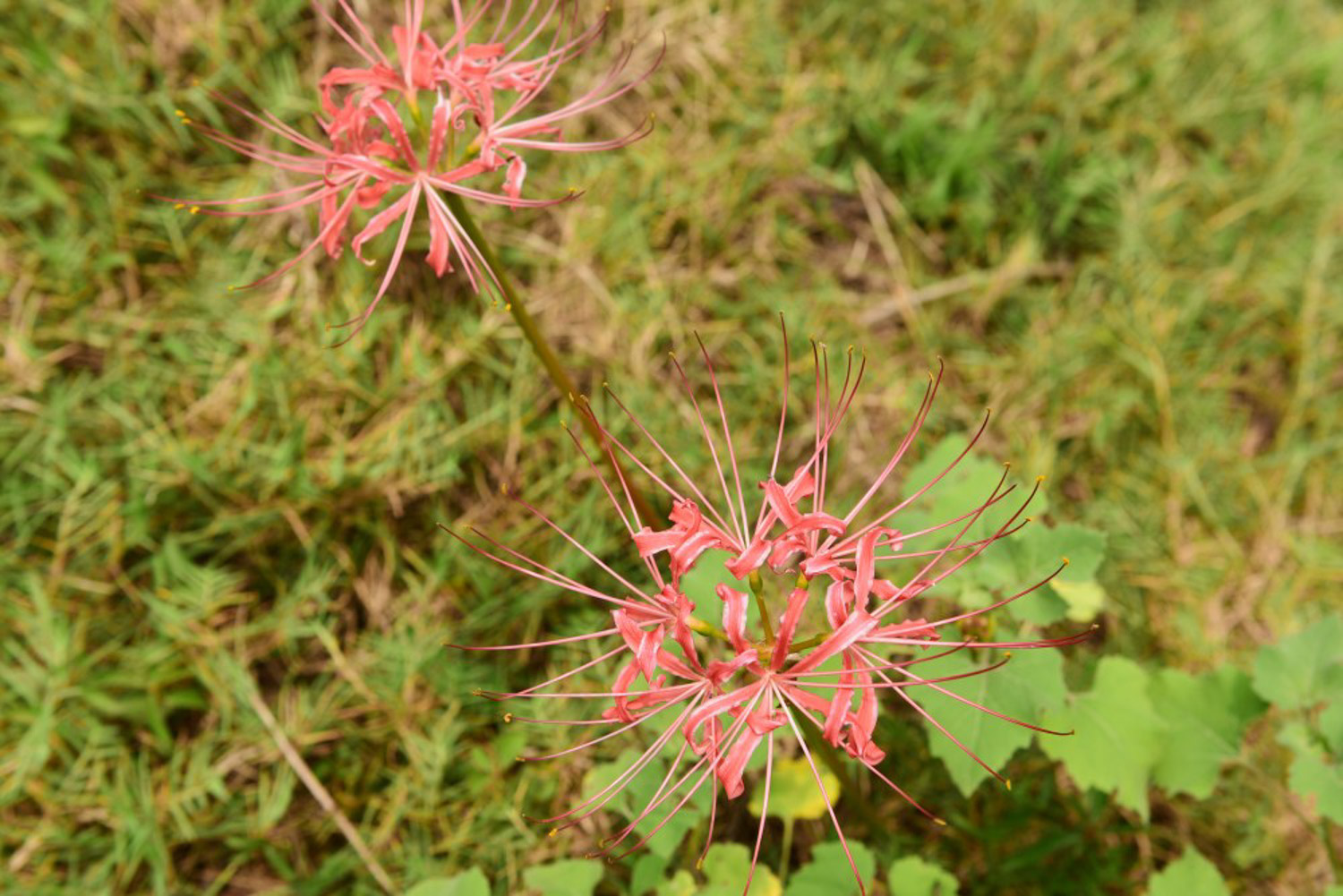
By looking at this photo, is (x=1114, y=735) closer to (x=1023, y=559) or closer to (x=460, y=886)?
(x=1023, y=559)

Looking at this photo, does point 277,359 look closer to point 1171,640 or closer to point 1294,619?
point 1171,640

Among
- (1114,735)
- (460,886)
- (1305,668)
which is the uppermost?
(1305,668)

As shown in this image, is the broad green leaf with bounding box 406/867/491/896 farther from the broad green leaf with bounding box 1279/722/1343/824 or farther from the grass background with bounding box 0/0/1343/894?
the broad green leaf with bounding box 1279/722/1343/824

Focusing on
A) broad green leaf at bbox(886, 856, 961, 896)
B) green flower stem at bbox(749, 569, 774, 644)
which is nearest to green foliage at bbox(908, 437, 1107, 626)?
broad green leaf at bbox(886, 856, 961, 896)

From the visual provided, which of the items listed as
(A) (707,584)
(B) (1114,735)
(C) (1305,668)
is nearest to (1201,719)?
(C) (1305,668)

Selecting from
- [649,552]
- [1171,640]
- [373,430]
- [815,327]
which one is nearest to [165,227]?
[373,430]

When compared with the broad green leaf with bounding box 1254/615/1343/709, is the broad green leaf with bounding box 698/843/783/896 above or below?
below
